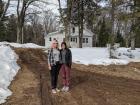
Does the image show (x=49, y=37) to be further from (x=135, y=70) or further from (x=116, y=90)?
(x=116, y=90)

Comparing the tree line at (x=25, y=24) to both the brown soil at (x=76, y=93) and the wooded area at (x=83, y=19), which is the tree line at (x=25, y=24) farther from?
the brown soil at (x=76, y=93)

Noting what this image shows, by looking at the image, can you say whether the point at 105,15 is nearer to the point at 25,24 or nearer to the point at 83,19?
the point at 83,19

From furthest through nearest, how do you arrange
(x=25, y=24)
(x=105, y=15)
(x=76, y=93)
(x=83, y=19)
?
1. (x=25, y=24)
2. (x=105, y=15)
3. (x=83, y=19)
4. (x=76, y=93)

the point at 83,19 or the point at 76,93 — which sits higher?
the point at 83,19

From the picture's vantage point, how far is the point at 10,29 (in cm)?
7375

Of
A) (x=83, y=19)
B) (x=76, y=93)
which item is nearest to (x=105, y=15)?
(x=83, y=19)

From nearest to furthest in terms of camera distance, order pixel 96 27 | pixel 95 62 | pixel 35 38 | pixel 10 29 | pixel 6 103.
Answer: pixel 6 103
pixel 95 62
pixel 10 29
pixel 96 27
pixel 35 38

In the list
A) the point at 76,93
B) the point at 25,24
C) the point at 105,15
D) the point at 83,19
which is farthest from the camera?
the point at 25,24

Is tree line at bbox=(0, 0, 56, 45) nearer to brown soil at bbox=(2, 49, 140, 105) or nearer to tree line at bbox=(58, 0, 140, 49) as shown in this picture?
tree line at bbox=(58, 0, 140, 49)

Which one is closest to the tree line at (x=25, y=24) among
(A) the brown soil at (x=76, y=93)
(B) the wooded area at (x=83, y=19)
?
(B) the wooded area at (x=83, y=19)

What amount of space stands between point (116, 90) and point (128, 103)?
2.53m

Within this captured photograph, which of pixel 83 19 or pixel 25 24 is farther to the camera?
pixel 25 24

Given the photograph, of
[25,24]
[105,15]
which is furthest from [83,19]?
[25,24]

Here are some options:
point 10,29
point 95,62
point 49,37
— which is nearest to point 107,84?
point 95,62
